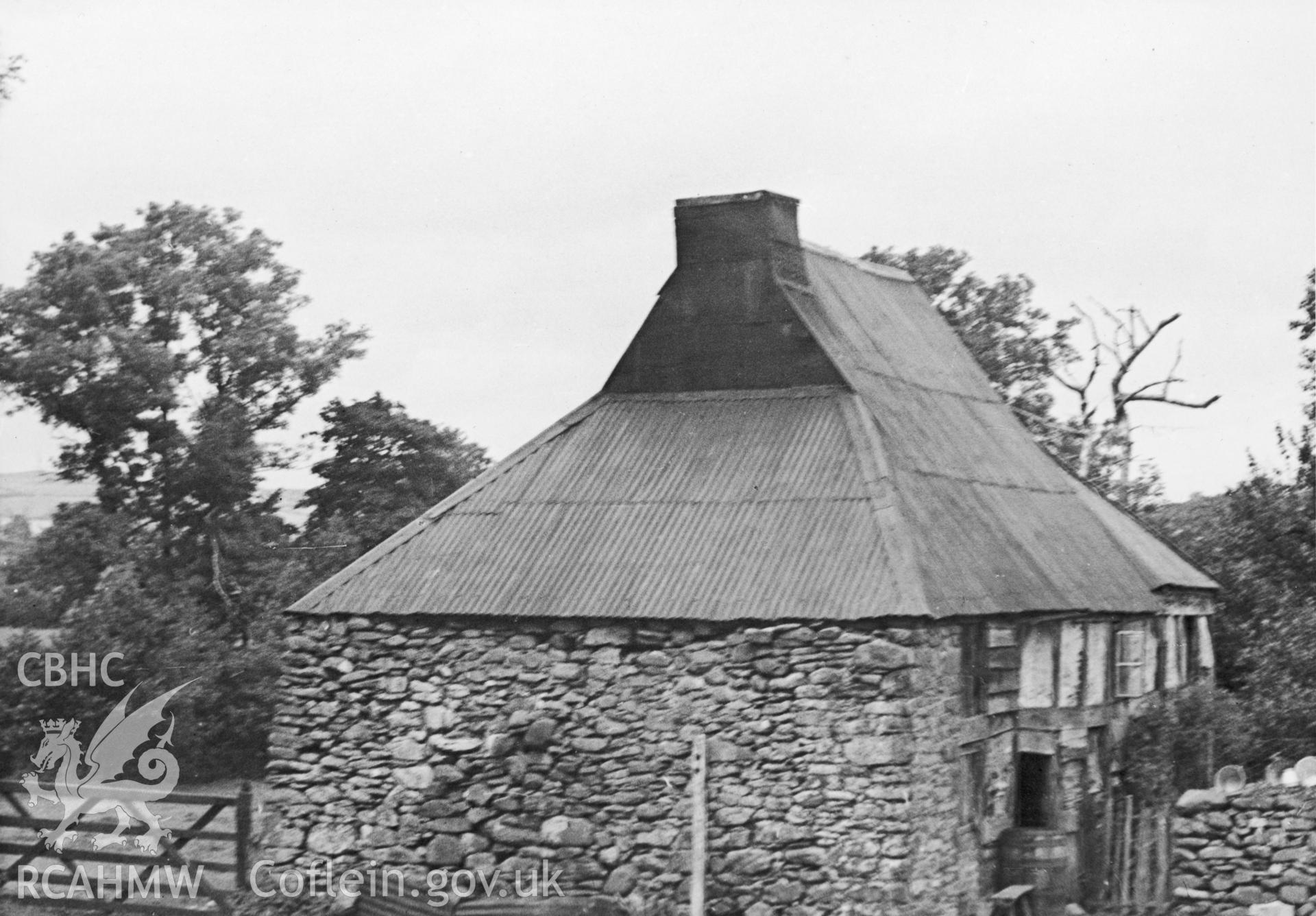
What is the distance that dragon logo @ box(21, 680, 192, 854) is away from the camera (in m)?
17.4

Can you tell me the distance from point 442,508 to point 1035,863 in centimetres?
662

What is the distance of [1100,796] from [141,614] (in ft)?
53.9

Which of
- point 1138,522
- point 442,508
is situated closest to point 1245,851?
point 1138,522

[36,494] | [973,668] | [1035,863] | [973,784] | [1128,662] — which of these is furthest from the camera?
[36,494]

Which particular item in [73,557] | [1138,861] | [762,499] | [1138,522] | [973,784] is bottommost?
[1138,861]

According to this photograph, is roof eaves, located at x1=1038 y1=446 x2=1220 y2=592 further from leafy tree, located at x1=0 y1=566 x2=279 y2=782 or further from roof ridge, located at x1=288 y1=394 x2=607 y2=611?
leafy tree, located at x1=0 y1=566 x2=279 y2=782

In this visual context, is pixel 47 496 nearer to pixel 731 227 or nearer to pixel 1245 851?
pixel 731 227

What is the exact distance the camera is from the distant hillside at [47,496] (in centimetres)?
3400

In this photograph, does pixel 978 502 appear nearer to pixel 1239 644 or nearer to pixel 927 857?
pixel 927 857

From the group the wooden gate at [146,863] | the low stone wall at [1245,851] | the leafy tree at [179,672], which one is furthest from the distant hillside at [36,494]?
the low stone wall at [1245,851]

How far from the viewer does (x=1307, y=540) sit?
81.9ft

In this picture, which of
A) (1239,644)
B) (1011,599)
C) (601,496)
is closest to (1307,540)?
(1239,644)

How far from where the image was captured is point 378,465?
32781 millimetres

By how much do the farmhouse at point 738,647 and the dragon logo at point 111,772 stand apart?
6.00 feet
